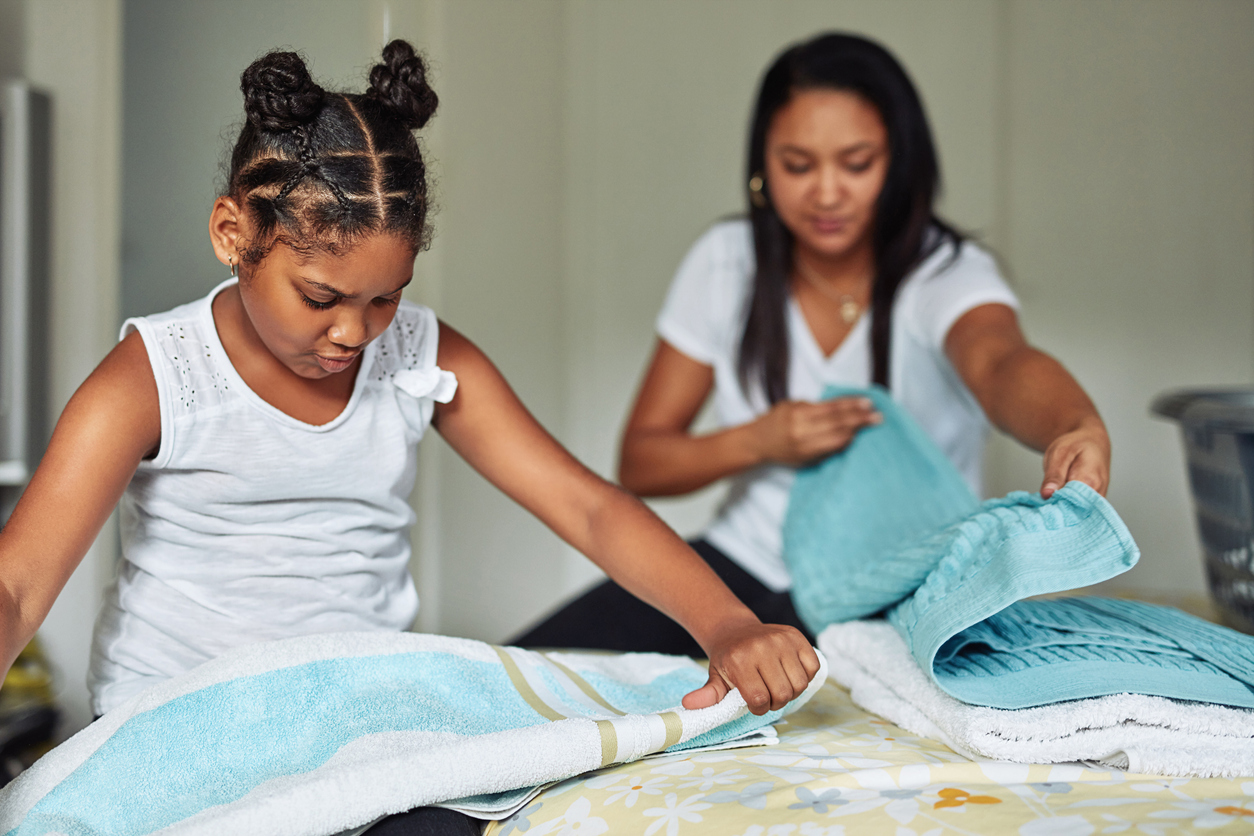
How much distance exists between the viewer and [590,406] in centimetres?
249

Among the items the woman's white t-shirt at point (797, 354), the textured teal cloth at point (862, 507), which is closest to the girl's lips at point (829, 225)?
the woman's white t-shirt at point (797, 354)

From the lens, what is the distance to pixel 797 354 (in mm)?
1407

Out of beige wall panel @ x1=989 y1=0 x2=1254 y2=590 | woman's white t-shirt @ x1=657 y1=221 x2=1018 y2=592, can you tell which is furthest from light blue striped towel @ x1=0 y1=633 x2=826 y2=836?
beige wall panel @ x1=989 y1=0 x2=1254 y2=590

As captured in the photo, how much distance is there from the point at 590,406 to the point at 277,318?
1.77 metres

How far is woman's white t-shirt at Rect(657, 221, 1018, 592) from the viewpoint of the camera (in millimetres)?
1287

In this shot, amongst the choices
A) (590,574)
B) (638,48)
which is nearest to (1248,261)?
(638,48)

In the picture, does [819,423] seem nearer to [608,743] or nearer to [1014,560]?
[1014,560]

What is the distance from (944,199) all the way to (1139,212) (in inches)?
16.5

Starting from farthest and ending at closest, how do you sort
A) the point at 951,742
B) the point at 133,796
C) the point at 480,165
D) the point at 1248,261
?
the point at 1248,261
the point at 480,165
the point at 951,742
the point at 133,796

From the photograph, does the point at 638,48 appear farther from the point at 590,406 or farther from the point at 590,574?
→ the point at 590,574

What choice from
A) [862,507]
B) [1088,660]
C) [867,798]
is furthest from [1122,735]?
[862,507]

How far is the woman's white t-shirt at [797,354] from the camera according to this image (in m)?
1.29

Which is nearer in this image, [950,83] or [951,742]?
[951,742]

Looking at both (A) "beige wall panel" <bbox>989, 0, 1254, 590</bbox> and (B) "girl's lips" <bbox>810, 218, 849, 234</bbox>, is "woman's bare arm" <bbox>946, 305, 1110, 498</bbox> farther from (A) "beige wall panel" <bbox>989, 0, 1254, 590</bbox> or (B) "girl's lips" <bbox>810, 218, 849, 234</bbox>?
(A) "beige wall panel" <bbox>989, 0, 1254, 590</bbox>
